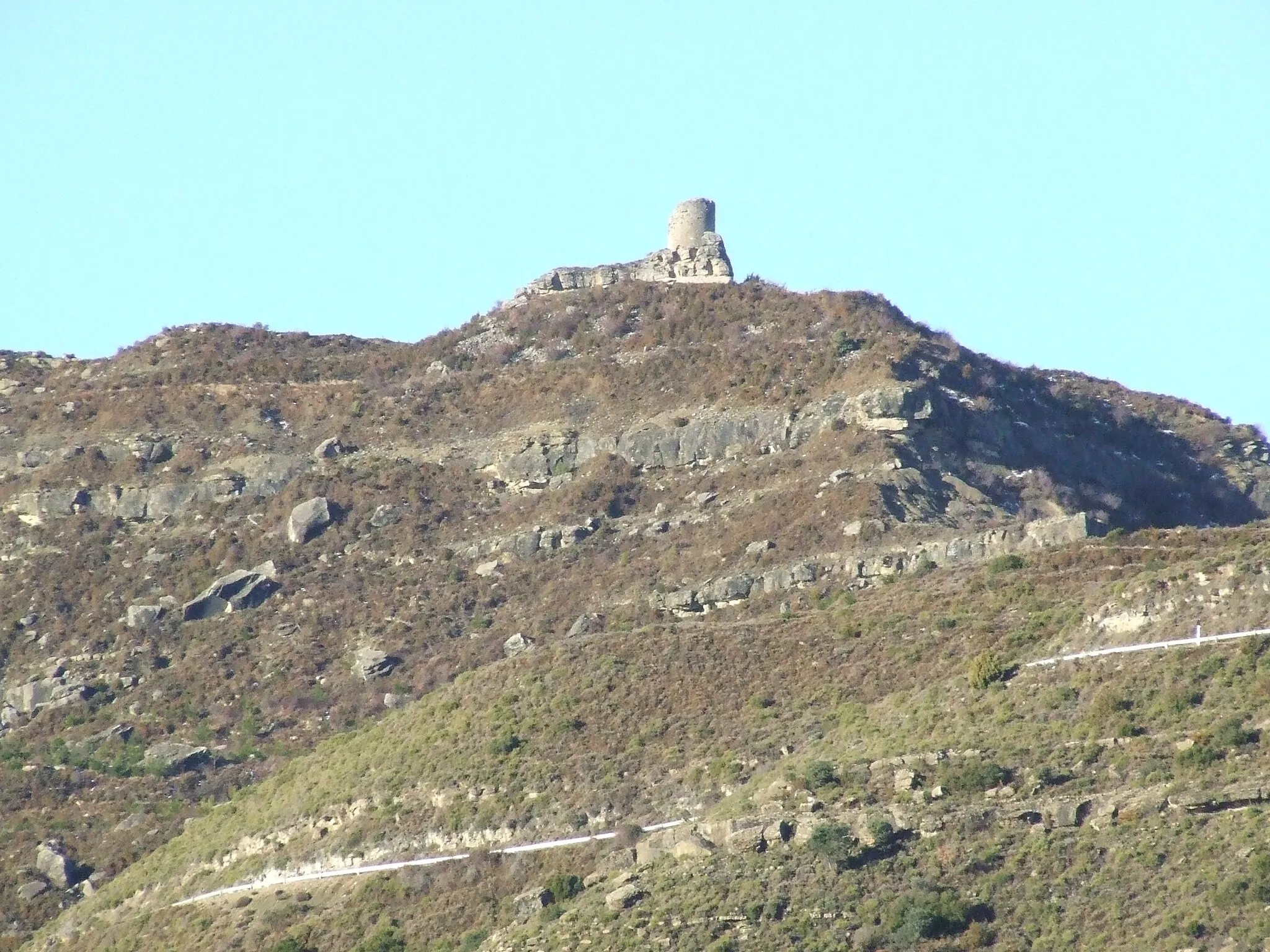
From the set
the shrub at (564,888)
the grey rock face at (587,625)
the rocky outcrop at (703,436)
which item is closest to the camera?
the shrub at (564,888)

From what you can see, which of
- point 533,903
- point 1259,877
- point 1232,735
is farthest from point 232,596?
point 1259,877

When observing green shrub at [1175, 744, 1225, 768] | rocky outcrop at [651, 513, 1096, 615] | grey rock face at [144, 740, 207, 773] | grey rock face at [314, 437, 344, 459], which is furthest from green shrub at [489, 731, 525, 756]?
grey rock face at [314, 437, 344, 459]

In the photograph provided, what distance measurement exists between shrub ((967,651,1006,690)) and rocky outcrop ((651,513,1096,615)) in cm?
1436

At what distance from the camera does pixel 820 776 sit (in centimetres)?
5528

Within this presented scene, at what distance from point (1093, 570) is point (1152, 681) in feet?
44.5

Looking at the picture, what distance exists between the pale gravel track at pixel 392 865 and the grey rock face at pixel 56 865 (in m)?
8.44

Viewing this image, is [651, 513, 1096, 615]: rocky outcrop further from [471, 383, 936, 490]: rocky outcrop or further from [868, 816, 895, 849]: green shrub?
[868, 816, 895, 849]: green shrub

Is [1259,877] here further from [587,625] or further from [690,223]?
[690,223]

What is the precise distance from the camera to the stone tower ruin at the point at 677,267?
360 feet

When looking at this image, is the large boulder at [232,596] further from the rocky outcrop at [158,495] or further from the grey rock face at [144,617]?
the rocky outcrop at [158,495]

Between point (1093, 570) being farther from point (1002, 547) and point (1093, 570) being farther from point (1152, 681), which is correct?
A: point (1152, 681)

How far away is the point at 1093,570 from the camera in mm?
69375

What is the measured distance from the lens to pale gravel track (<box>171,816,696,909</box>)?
59.3m

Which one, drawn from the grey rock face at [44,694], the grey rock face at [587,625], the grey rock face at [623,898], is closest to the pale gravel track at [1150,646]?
the grey rock face at [623,898]
